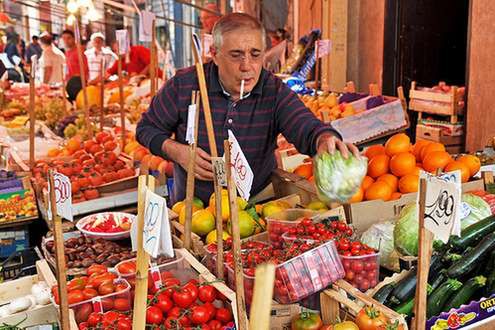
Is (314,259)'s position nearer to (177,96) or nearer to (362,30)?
(177,96)

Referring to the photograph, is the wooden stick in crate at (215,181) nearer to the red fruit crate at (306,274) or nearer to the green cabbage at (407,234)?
the red fruit crate at (306,274)

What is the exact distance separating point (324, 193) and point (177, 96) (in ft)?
4.37

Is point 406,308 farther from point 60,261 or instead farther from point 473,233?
point 60,261

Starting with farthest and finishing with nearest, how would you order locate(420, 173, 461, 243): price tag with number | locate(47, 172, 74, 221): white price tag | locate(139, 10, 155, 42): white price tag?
locate(139, 10, 155, 42): white price tag < locate(47, 172, 74, 221): white price tag < locate(420, 173, 461, 243): price tag with number

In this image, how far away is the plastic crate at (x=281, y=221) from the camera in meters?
2.39

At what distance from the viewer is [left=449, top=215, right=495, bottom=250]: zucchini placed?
229cm

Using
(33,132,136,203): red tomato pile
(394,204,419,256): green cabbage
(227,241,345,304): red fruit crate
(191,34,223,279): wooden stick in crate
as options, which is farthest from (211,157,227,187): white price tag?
(33,132,136,203): red tomato pile

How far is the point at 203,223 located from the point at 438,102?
183 inches

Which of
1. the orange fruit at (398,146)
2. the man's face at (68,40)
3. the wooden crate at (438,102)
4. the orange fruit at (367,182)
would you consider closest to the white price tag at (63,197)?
the orange fruit at (367,182)

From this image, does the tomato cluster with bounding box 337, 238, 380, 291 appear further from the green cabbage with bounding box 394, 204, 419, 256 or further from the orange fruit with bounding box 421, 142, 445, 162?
the orange fruit with bounding box 421, 142, 445, 162

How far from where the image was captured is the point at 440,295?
2.06m

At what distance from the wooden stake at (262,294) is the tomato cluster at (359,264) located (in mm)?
1176

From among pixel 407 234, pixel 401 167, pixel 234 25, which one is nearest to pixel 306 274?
pixel 407 234

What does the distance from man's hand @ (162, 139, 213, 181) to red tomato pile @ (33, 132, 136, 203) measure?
1227 mm
